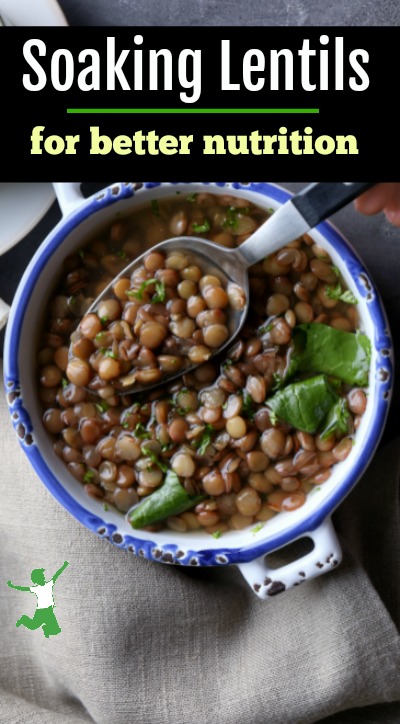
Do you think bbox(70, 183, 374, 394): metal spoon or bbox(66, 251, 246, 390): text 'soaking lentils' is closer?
bbox(70, 183, 374, 394): metal spoon

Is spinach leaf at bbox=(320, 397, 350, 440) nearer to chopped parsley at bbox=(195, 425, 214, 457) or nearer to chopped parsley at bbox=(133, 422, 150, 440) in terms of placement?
chopped parsley at bbox=(195, 425, 214, 457)

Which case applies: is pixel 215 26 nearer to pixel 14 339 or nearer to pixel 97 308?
pixel 97 308

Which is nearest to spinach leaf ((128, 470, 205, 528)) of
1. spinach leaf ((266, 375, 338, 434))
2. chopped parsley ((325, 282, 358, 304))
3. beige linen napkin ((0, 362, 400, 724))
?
beige linen napkin ((0, 362, 400, 724))

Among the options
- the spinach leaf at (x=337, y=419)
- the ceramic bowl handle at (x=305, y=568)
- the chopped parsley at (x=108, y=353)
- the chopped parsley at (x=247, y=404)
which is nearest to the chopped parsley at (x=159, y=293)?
the chopped parsley at (x=108, y=353)

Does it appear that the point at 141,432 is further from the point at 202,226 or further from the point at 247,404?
the point at 202,226

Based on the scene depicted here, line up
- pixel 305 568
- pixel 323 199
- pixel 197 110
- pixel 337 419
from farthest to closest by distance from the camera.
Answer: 1. pixel 197 110
2. pixel 337 419
3. pixel 305 568
4. pixel 323 199

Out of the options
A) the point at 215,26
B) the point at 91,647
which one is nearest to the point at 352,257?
the point at 215,26

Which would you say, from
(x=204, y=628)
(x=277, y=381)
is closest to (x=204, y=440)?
(x=277, y=381)
